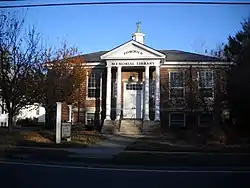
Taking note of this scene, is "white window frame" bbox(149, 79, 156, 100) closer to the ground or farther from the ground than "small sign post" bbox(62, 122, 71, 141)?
farther from the ground

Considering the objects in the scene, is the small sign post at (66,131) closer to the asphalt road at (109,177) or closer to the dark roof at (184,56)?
the asphalt road at (109,177)

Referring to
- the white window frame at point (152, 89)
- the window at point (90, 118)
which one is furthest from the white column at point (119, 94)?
the window at point (90, 118)

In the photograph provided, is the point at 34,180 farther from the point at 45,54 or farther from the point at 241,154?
the point at 45,54

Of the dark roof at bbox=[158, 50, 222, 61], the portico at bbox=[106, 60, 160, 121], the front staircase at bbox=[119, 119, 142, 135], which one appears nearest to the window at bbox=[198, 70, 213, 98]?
the dark roof at bbox=[158, 50, 222, 61]

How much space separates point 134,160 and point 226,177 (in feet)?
14.2

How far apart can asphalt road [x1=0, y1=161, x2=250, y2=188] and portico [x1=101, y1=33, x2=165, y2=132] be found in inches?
642

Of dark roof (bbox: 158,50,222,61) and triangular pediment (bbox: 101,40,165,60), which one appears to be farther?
→ triangular pediment (bbox: 101,40,165,60)

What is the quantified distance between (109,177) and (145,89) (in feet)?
61.1

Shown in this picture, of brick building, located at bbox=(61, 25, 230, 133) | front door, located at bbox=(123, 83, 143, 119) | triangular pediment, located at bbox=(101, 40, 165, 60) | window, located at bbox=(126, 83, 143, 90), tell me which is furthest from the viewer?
window, located at bbox=(126, 83, 143, 90)

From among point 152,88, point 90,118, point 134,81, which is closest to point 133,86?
point 134,81

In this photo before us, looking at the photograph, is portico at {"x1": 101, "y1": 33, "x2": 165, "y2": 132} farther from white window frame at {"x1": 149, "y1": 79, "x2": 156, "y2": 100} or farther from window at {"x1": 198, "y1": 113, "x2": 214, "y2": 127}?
window at {"x1": 198, "y1": 113, "x2": 214, "y2": 127}

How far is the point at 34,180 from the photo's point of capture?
28.5 ft

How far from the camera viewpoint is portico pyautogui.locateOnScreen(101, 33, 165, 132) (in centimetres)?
2766

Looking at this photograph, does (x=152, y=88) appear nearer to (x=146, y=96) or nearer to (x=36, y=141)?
(x=146, y=96)
